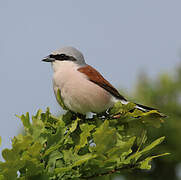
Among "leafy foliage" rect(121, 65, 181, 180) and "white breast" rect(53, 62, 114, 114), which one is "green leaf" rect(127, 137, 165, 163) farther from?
"leafy foliage" rect(121, 65, 181, 180)

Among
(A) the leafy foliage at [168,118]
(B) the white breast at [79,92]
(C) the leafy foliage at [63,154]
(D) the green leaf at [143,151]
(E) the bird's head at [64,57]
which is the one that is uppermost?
(E) the bird's head at [64,57]

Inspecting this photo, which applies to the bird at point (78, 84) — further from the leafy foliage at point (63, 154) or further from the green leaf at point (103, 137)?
the green leaf at point (103, 137)

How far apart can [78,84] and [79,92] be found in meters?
0.08

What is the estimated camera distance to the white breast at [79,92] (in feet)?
9.94

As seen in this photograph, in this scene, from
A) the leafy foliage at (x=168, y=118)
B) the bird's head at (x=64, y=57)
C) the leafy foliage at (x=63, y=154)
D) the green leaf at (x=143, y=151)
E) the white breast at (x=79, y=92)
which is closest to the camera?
→ the leafy foliage at (x=63, y=154)

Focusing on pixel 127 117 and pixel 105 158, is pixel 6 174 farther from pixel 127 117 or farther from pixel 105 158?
pixel 127 117

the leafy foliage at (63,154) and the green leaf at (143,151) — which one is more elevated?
the leafy foliage at (63,154)

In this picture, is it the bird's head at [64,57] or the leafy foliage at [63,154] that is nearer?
the leafy foliage at [63,154]

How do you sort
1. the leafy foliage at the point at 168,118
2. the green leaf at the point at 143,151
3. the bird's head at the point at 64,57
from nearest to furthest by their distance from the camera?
the green leaf at the point at 143,151 < the bird's head at the point at 64,57 < the leafy foliage at the point at 168,118

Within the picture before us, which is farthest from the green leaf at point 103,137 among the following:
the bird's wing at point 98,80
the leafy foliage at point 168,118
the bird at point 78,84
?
the leafy foliage at point 168,118

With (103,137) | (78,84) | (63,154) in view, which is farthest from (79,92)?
(103,137)

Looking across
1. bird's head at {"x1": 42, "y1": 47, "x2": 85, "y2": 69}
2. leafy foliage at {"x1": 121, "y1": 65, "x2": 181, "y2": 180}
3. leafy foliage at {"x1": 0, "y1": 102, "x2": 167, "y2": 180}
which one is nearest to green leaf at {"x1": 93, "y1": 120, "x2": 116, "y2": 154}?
leafy foliage at {"x1": 0, "y1": 102, "x2": 167, "y2": 180}

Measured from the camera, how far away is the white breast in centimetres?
303

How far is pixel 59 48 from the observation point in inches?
128
